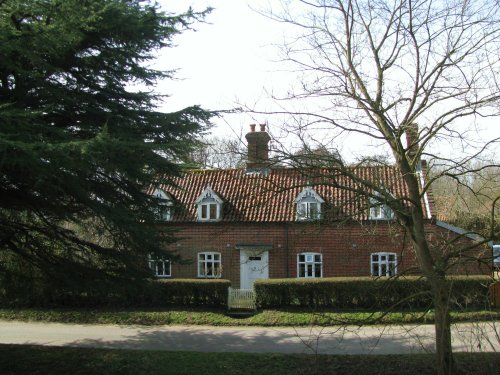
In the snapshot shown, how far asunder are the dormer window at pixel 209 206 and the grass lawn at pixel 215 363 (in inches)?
507

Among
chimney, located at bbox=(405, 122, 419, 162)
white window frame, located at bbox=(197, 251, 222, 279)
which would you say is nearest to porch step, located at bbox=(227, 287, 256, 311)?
white window frame, located at bbox=(197, 251, 222, 279)

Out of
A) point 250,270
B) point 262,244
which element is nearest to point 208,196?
point 262,244

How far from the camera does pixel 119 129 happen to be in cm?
979

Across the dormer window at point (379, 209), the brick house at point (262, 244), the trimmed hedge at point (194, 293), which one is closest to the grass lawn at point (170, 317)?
the trimmed hedge at point (194, 293)

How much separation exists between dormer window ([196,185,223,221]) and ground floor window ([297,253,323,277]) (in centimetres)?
Answer: 464

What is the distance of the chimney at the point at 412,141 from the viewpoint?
25.5ft

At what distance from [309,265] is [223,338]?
9020mm

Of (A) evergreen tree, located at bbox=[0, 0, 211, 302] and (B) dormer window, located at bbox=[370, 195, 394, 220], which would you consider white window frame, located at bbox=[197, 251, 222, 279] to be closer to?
(A) evergreen tree, located at bbox=[0, 0, 211, 302]

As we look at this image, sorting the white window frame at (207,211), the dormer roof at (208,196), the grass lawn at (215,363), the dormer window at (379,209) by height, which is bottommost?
the grass lawn at (215,363)

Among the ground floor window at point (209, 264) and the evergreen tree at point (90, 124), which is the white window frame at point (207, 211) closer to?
the ground floor window at point (209, 264)

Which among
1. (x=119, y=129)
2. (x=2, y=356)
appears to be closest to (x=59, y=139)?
(x=119, y=129)

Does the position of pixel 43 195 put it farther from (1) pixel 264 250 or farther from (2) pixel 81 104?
(1) pixel 264 250

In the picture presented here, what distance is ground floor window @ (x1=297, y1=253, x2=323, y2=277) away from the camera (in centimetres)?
2211

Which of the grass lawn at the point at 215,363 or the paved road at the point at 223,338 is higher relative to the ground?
the grass lawn at the point at 215,363
